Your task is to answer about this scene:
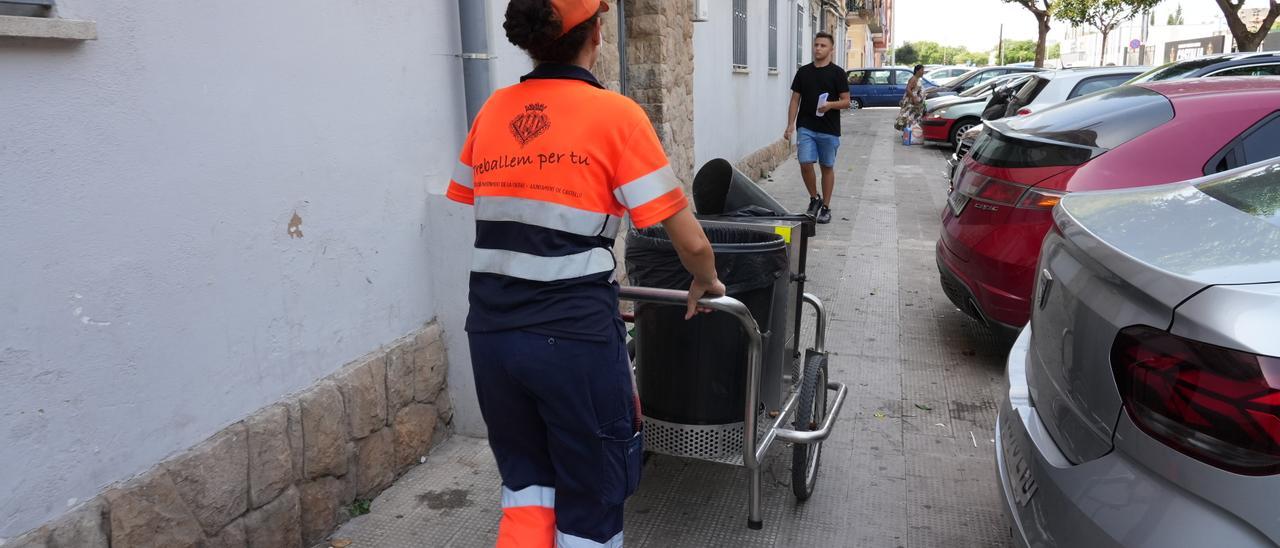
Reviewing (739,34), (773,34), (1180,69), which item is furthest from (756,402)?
(773,34)

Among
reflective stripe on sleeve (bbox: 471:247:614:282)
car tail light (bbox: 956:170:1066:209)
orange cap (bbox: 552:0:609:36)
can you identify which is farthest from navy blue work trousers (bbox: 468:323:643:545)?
car tail light (bbox: 956:170:1066:209)

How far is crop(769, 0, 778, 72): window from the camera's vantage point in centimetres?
1366

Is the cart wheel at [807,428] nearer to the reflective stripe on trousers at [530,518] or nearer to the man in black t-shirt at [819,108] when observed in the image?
the reflective stripe on trousers at [530,518]

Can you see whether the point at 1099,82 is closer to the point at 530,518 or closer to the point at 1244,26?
the point at 1244,26

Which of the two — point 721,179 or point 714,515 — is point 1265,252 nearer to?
point 721,179

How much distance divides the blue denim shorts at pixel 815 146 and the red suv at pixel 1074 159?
3.60 metres

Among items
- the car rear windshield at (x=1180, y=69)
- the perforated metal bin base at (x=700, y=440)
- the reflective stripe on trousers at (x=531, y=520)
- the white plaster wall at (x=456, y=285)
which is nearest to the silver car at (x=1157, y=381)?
the perforated metal bin base at (x=700, y=440)

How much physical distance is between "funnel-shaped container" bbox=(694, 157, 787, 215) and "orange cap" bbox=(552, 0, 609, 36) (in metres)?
1.20

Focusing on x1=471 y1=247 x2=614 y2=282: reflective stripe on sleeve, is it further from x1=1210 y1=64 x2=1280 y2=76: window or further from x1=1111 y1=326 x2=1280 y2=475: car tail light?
x1=1210 y1=64 x2=1280 y2=76: window

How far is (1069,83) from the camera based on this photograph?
11641 millimetres

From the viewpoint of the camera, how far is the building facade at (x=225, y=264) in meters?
2.17

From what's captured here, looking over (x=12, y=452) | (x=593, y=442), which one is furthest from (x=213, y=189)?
(x=593, y=442)

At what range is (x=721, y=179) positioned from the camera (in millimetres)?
3297

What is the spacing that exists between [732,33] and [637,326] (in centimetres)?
787
